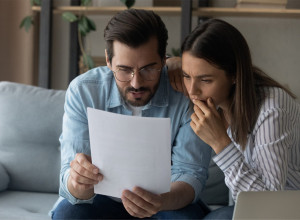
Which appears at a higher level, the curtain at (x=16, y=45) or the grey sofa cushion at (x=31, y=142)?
the curtain at (x=16, y=45)

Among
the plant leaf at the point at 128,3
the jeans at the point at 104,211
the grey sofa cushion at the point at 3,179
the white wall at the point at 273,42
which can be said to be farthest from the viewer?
the white wall at the point at 273,42

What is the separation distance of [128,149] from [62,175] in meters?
0.42

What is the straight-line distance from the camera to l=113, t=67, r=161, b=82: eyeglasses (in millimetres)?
1594

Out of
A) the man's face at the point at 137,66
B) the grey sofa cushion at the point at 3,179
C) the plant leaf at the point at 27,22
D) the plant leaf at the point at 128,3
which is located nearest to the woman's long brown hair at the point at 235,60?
the man's face at the point at 137,66

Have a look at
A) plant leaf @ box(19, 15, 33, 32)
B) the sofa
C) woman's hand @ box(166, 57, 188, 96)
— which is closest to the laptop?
woman's hand @ box(166, 57, 188, 96)

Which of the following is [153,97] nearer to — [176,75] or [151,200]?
[176,75]

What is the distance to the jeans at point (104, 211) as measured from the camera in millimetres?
1538

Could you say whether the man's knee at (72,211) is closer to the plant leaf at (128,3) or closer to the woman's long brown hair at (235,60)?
the woman's long brown hair at (235,60)

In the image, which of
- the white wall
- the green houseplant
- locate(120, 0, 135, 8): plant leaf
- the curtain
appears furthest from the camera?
the curtain

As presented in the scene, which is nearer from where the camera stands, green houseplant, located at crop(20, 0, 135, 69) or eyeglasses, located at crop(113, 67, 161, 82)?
eyeglasses, located at crop(113, 67, 161, 82)

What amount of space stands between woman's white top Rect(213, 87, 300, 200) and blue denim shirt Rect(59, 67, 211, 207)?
0.20m

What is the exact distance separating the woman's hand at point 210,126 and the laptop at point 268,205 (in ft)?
2.39

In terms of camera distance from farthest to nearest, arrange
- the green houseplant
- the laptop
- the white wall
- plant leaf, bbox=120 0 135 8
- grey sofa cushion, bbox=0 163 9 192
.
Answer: the white wall < the green houseplant < plant leaf, bbox=120 0 135 8 < grey sofa cushion, bbox=0 163 9 192 < the laptop

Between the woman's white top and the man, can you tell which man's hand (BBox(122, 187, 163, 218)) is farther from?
the woman's white top
